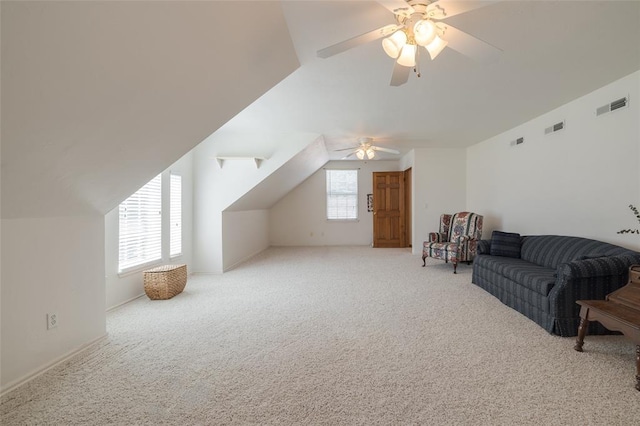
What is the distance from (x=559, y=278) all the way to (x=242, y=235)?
17.1 ft

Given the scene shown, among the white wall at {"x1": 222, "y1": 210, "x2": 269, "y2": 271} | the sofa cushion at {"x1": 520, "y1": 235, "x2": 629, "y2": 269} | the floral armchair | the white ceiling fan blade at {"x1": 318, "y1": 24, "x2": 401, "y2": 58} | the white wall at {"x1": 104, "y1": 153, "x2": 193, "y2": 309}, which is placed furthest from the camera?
the white wall at {"x1": 222, "y1": 210, "x2": 269, "y2": 271}

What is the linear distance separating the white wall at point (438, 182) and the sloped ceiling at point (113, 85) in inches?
184

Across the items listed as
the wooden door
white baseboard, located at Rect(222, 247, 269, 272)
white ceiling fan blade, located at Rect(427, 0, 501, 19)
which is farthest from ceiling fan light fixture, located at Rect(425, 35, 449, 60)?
the wooden door

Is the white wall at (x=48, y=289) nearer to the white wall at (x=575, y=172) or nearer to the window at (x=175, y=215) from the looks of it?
the window at (x=175, y=215)

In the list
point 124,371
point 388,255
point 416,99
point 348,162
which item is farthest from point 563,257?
point 348,162

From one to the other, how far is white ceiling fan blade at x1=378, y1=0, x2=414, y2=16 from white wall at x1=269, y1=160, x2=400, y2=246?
6.50 m

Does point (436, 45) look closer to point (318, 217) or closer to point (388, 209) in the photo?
point (388, 209)

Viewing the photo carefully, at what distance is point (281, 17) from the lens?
6.31 feet

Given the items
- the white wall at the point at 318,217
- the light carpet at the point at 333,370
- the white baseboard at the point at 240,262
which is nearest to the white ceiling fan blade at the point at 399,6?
the light carpet at the point at 333,370

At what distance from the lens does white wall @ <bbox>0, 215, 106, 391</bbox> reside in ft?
6.13

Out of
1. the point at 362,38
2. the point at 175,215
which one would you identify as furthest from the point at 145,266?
the point at 362,38

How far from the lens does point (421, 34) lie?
167 cm

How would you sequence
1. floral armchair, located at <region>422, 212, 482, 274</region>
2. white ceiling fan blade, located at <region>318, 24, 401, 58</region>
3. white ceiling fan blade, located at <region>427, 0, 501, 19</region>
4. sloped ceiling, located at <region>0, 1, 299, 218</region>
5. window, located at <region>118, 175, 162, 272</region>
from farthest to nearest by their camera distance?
floral armchair, located at <region>422, 212, 482, 274</region>
window, located at <region>118, 175, 162, 272</region>
white ceiling fan blade, located at <region>318, 24, 401, 58</region>
white ceiling fan blade, located at <region>427, 0, 501, 19</region>
sloped ceiling, located at <region>0, 1, 299, 218</region>

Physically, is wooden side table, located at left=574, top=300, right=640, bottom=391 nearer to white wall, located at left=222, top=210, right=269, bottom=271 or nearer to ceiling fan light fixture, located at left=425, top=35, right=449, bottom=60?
ceiling fan light fixture, located at left=425, top=35, right=449, bottom=60
